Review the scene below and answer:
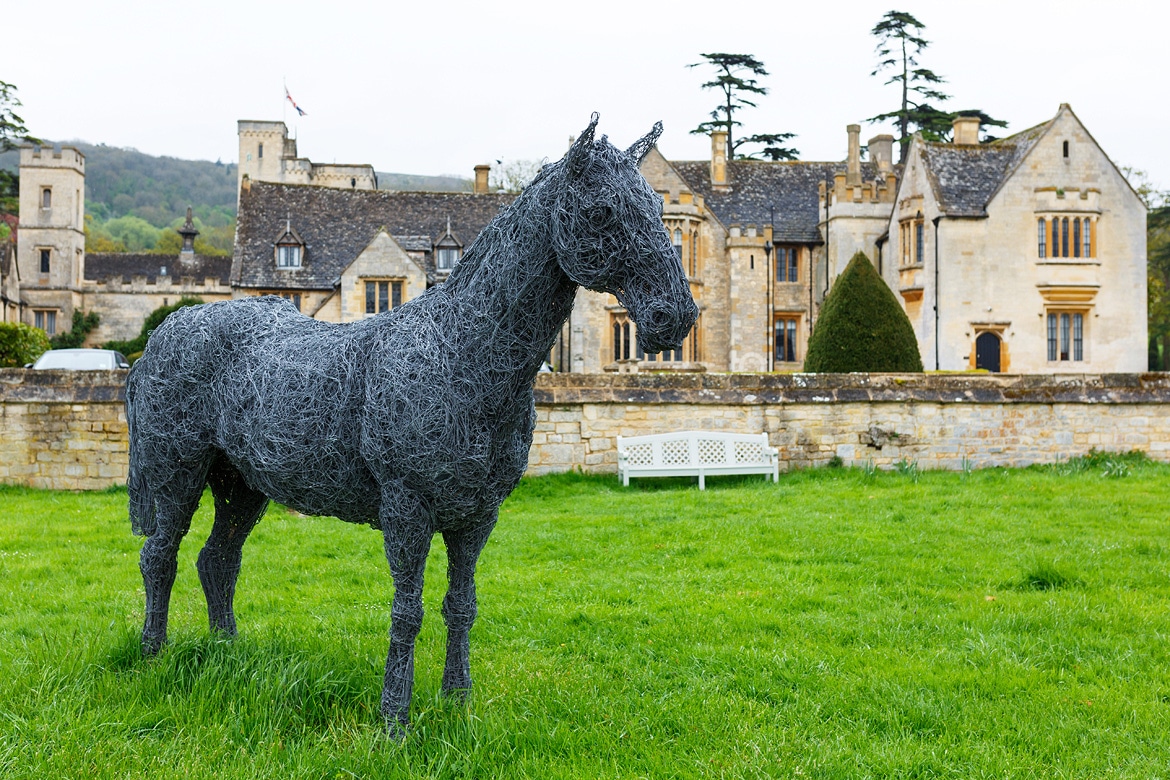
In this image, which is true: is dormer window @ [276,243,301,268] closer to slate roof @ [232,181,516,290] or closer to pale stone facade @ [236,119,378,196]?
slate roof @ [232,181,516,290]

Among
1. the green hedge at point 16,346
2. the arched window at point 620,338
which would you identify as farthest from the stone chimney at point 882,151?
the green hedge at point 16,346

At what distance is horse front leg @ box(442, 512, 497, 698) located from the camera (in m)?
4.39

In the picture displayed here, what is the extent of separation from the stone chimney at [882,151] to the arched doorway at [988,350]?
1171 cm

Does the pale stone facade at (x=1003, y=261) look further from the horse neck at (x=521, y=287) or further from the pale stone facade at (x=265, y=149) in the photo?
the pale stone facade at (x=265, y=149)

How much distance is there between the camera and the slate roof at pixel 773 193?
39.3 m

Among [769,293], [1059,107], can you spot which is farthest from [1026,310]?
[769,293]

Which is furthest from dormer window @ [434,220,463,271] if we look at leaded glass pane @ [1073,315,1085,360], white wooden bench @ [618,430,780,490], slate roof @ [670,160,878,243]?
white wooden bench @ [618,430,780,490]

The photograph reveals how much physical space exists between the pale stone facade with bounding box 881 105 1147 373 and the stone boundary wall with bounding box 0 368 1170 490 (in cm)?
1857

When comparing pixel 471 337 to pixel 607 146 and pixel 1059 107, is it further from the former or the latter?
pixel 1059 107

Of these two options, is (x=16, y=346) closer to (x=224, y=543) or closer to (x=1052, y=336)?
(x=224, y=543)

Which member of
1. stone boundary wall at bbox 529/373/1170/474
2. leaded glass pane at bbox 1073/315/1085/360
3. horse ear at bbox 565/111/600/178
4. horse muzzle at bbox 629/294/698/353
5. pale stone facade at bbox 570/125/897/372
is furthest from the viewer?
pale stone facade at bbox 570/125/897/372

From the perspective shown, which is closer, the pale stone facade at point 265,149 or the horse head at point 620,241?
the horse head at point 620,241

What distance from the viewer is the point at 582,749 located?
4188 mm

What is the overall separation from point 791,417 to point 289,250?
28.9 m
